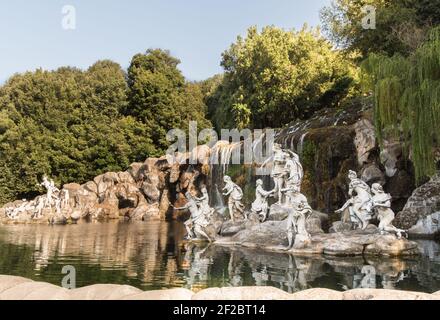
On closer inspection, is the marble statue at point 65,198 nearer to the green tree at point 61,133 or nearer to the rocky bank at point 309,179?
the rocky bank at point 309,179

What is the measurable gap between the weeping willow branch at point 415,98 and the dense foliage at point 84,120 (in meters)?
30.6

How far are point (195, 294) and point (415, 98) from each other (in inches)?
349

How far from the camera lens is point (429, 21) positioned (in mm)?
26500

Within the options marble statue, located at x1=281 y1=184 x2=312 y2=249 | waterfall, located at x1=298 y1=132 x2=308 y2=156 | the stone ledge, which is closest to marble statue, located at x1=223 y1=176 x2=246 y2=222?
marble statue, located at x1=281 y1=184 x2=312 y2=249

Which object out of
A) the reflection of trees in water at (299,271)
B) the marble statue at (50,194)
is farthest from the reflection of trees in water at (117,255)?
the marble statue at (50,194)

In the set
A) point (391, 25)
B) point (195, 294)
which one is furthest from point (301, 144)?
point (195, 294)

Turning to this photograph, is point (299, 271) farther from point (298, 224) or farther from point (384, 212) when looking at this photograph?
point (384, 212)

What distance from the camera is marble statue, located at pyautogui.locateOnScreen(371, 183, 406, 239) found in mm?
12845

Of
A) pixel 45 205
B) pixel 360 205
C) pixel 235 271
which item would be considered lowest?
pixel 235 271

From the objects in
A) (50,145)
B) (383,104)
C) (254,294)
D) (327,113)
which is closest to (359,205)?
(383,104)

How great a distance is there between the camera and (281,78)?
1464 inches

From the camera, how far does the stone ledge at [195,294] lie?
17.5 ft

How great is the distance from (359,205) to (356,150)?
7.71m

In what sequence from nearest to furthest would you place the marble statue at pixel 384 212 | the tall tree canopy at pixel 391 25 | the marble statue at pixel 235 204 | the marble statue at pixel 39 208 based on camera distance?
1. the marble statue at pixel 384 212
2. the marble statue at pixel 235 204
3. the tall tree canopy at pixel 391 25
4. the marble statue at pixel 39 208
